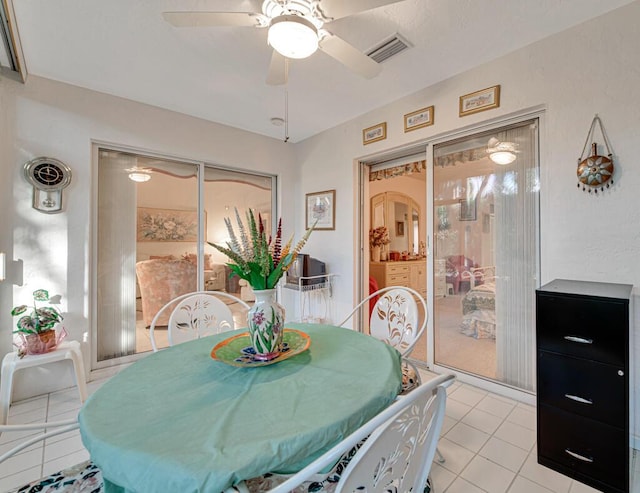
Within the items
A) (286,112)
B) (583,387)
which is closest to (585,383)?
(583,387)

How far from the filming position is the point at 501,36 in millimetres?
1962

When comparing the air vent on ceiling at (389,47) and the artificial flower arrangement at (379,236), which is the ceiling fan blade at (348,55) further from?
the artificial flower arrangement at (379,236)

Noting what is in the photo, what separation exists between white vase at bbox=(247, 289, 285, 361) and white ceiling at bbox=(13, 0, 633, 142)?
169cm

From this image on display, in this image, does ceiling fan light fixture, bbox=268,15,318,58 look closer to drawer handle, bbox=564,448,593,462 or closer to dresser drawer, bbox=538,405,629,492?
dresser drawer, bbox=538,405,629,492

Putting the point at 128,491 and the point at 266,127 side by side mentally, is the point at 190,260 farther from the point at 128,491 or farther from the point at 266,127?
the point at 128,491

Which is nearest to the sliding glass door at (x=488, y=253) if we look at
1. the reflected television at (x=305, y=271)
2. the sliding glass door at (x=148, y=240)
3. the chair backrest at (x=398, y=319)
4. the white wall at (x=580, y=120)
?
the white wall at (x=580, y=120)

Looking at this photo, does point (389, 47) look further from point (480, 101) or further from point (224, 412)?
point (224, 412)

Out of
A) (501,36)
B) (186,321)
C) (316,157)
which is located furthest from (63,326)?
(501,36)

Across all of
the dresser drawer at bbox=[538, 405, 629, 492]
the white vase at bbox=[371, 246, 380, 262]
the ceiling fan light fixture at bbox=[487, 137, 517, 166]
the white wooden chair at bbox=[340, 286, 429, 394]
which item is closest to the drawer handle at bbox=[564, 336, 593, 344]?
the dresser drawer at bbox=[538, 405, 629, 492]

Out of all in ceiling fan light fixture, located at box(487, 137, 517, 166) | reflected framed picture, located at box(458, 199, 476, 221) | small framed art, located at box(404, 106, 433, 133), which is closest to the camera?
ceiling fan light fixture, located at box(487, 137, 517, 166)

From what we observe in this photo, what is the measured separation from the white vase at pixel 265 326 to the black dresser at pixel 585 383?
1387 millimetres

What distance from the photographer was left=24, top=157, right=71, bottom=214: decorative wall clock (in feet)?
7.62

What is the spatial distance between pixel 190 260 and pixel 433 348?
263cm

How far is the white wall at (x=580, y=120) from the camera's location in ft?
5.57
